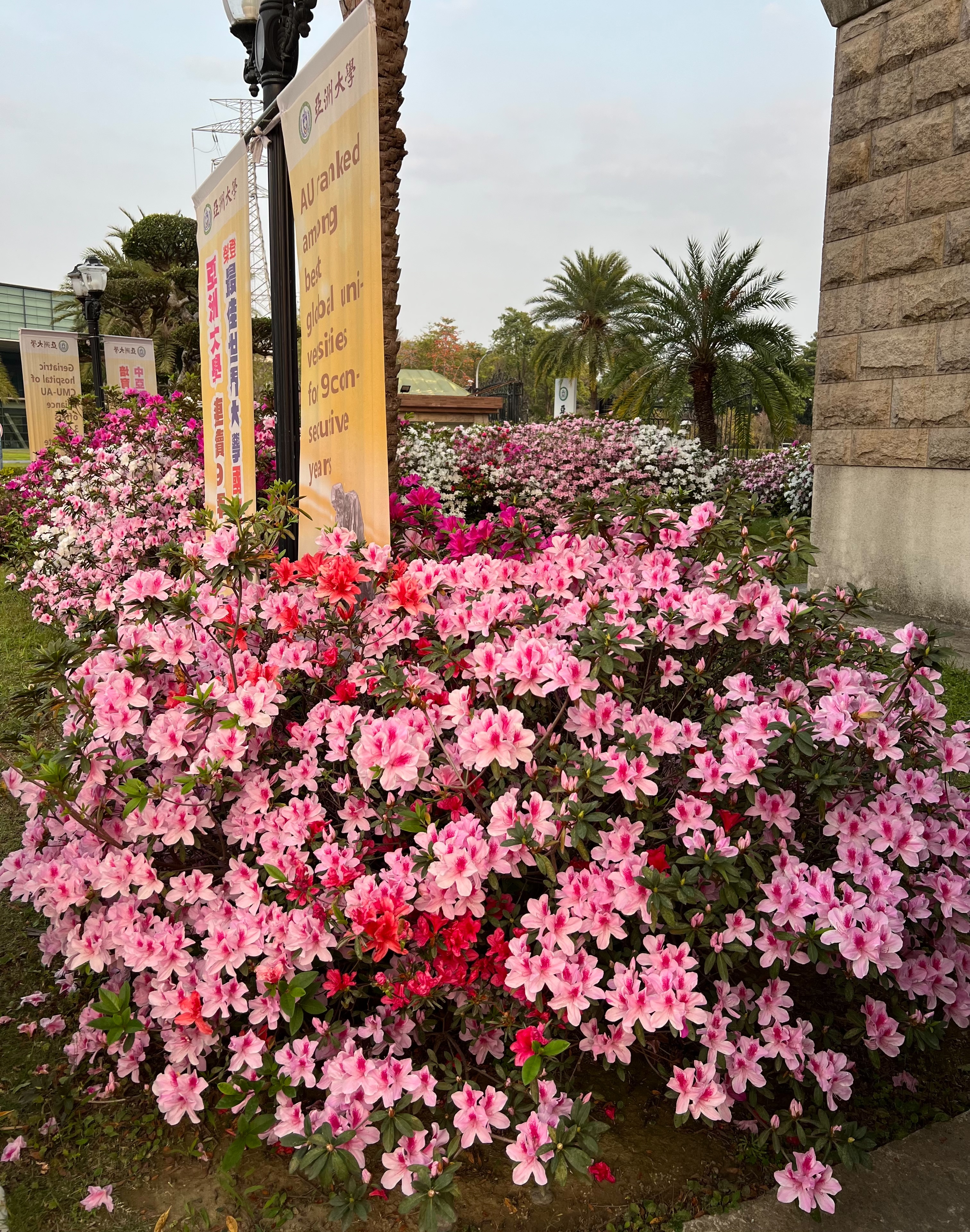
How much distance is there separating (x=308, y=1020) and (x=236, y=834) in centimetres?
45

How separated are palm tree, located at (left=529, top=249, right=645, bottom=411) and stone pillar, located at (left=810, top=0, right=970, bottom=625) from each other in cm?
2421

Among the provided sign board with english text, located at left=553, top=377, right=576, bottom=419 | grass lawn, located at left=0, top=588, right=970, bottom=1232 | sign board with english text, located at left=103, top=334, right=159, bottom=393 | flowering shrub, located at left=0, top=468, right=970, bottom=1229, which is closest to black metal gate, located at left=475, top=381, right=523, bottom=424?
sign board with english text, located at left=553, top=377, right=576, bottom=419

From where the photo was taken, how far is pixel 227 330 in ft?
16.2

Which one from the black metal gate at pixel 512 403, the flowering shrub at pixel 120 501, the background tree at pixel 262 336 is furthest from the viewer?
the black metal gate at pixel 512 403

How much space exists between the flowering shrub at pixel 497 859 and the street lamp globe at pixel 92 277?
46.0 ft

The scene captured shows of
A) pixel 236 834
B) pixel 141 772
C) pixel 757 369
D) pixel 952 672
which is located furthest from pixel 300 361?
pixel 757 369

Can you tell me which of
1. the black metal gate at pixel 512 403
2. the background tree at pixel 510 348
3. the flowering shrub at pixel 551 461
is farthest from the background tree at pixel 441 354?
the flowering shrub at pixel 551 461

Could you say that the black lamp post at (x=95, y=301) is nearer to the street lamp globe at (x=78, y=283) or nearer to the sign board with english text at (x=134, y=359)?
the street lamp globe at (x=78, y=283)

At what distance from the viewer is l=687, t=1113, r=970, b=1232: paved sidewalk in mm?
1700

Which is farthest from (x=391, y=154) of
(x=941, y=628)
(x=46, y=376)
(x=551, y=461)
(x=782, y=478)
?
(x=46, y=376)

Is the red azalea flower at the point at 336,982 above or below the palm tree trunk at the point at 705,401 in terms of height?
below

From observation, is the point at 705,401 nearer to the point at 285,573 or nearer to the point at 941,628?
the point at 941,628

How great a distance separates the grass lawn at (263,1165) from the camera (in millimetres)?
1761

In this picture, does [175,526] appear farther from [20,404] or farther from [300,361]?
[20,404]
